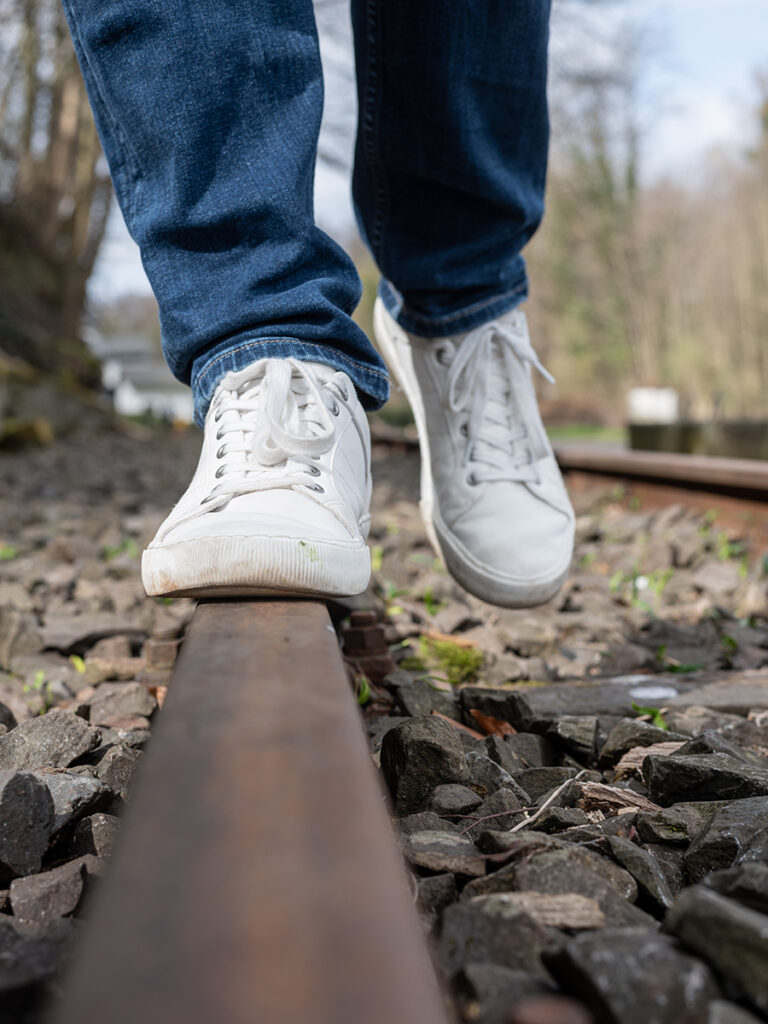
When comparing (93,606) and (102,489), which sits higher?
(102,489)

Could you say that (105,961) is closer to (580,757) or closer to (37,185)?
(580,757)

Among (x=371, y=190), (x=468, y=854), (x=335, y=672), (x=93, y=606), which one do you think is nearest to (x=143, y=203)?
(x=371, y=190)

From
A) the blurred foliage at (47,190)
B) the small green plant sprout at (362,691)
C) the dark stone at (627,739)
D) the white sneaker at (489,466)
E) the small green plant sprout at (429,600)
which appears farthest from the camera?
the blurred foliage at (47,190)

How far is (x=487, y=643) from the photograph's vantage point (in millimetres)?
1970

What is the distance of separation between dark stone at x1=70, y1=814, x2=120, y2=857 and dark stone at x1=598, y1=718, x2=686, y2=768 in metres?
0.69

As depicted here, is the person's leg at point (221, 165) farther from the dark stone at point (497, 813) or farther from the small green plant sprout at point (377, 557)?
the small green plant sprout at point (377, 557)

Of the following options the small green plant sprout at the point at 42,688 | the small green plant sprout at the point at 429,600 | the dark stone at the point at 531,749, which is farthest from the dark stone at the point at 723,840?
the small green plant sprout at the point at 429,600

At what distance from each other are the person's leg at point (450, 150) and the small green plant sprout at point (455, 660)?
2.14 ft

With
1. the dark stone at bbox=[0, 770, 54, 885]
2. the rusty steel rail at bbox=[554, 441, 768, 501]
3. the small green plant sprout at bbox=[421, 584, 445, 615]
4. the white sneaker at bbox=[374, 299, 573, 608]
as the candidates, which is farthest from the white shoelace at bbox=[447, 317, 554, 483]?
the rusty steel rail at bbox=[554, 441, 768, 501]

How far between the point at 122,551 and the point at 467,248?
1824 mm

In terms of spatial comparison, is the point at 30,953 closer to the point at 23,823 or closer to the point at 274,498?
the point at 23,823

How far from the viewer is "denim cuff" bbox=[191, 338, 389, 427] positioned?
126 centimetres

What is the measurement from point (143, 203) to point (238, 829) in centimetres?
111

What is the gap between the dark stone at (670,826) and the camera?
36.1 inches
